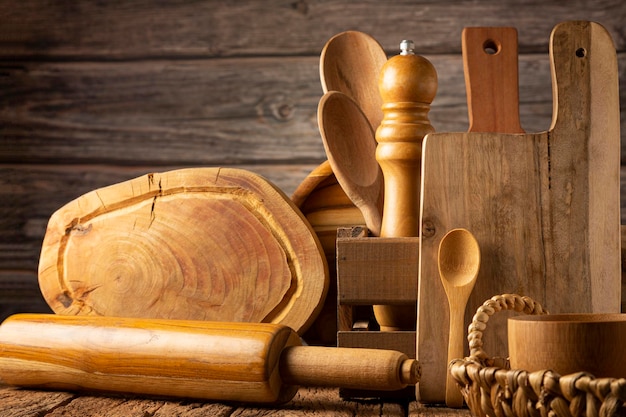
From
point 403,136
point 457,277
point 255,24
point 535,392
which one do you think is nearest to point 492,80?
point 403,136

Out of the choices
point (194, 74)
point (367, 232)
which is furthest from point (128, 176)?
point (367, 232)

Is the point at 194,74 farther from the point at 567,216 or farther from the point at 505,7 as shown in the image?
the point at 567,216

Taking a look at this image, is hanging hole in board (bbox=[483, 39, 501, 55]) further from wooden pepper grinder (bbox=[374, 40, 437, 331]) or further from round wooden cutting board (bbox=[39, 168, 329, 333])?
round wooden cutting board (bbox=[39, 168, 329, 333])

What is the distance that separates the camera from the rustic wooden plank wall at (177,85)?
136cm

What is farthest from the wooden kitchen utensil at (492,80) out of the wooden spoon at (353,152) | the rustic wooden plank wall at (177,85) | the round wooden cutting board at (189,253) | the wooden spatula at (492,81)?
the rustic wooden plank wall at (177,85)

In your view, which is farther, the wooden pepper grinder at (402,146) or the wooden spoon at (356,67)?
the wooden spoon at (356,67)

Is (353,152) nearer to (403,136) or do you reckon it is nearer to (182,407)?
(403,136)

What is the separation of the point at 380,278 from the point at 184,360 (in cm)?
20

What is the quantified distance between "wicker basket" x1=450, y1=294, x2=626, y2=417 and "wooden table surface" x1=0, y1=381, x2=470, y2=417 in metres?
0.11

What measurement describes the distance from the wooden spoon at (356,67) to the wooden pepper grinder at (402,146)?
0.46ft

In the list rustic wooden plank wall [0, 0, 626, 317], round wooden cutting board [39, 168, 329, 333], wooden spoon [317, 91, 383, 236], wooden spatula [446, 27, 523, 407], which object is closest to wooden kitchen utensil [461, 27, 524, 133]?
wooden spatula [446, 27, 523, 407]

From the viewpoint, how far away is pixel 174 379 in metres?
0.72

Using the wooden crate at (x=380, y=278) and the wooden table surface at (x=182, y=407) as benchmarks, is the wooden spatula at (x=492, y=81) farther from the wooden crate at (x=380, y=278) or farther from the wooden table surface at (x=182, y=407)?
the wooden table surface at (x=182, y=407)

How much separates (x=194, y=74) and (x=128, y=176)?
0.23 meters
